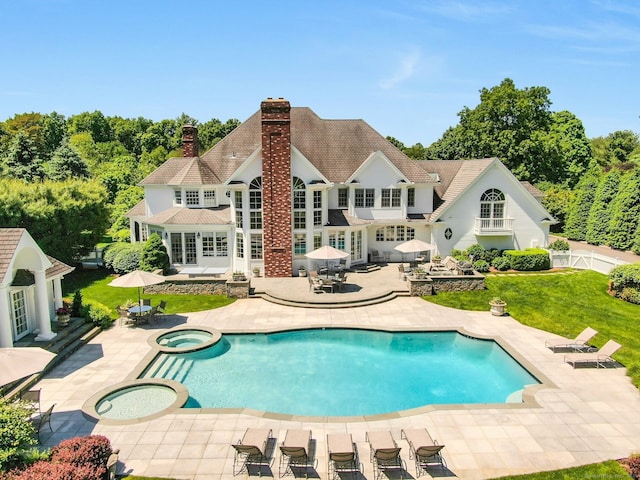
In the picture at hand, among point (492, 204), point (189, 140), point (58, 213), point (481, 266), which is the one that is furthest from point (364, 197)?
point (58, 213)

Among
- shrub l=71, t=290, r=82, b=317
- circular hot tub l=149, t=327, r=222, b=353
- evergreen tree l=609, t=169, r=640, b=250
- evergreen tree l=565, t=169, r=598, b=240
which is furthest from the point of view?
evergreen tree l=565, t=169, r=598, b=240

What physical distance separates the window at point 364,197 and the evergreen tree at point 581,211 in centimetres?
2612

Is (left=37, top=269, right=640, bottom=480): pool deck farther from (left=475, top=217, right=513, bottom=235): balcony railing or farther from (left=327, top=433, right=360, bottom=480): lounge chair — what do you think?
(left=475, top=217, right=513, bottom=235): balcony railing

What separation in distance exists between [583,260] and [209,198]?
2731 cm

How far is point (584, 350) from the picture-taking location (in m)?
19.1

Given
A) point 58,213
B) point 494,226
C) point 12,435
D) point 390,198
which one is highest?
point 390,198

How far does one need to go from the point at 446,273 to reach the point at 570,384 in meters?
13.5

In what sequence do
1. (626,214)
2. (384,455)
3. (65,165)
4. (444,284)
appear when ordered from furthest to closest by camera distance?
(65,165)
(626,214)
(444,284)
(384,455)

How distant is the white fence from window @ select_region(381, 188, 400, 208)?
11584mm

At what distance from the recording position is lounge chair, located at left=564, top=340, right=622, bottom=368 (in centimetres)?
1790

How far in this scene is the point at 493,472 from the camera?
11.4m

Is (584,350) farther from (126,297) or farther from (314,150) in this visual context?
(126,297)

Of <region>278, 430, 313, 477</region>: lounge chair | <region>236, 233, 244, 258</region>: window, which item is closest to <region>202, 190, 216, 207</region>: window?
<region>236, 233, 244, 258</region>: window

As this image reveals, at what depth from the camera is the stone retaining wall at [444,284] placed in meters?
27.7
